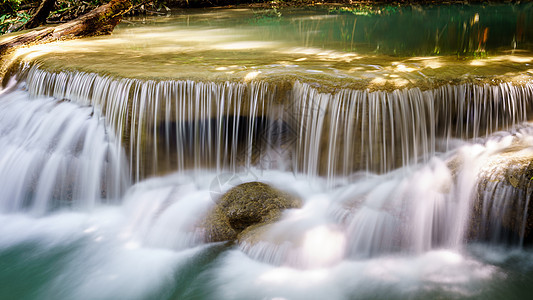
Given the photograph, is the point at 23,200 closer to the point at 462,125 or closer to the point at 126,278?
the point at 126,278

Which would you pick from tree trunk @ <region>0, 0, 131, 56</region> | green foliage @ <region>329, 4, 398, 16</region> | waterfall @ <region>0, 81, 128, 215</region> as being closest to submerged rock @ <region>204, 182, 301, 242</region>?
waterfall @ <region>0, 81, 128, 215</region>

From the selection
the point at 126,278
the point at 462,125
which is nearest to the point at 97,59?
the point at 126,278

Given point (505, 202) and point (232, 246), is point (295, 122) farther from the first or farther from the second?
point (505, 202)

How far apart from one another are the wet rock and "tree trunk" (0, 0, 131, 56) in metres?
8.25

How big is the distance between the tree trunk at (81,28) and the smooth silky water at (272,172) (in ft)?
7.13

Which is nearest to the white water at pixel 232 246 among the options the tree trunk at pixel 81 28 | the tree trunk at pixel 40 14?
the tree trunk at pixel 81 28

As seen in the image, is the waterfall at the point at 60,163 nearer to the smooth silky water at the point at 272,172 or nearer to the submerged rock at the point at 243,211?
the smooth silky water at the point at 272,172

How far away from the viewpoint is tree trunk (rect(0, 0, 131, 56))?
8602 millimetres

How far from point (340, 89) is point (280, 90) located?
0.70 meters

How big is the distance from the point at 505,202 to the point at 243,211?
2.48 metres

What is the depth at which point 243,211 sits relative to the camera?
4566 millimetres

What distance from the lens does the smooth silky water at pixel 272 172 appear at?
4043 mm

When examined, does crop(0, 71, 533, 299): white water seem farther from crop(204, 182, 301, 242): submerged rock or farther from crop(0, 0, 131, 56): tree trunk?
crop(0, 0, 131, 56): tree trunk

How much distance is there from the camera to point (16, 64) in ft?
25.0
